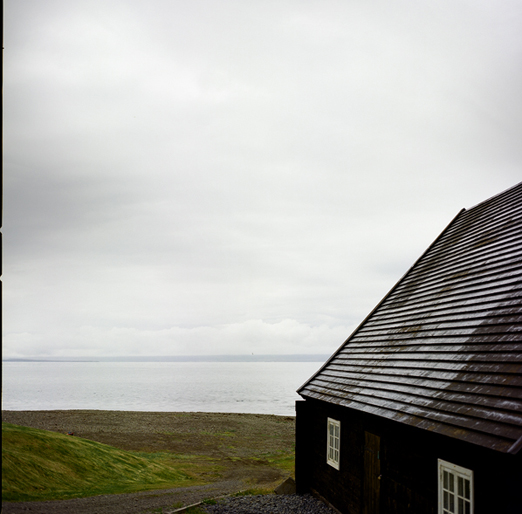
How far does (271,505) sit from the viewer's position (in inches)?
559

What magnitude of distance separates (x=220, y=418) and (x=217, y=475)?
30.4 meters

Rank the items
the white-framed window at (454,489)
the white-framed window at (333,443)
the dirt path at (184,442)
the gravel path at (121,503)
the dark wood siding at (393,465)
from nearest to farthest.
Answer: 1. the dark wood siding at (393,465)
2. the white-framed window at (454,489)
3. the white-framed window at (333,443)
4. the gravel path at (121,503)
5. the dirt path at (184,442)

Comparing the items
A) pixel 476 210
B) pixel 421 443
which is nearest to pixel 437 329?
pixel 421 443

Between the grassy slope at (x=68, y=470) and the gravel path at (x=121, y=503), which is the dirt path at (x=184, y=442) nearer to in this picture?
the gravel path at (x=121, y=503)

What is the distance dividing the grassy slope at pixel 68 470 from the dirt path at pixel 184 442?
1.58 meters

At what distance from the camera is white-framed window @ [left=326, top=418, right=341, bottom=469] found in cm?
1342

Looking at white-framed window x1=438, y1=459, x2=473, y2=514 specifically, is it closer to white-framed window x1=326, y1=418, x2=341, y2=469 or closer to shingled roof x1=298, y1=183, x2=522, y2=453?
shingled roof x1=298, y1=183, x2=522, y2=453

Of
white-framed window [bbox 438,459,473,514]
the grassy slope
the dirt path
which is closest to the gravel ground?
the dirt path

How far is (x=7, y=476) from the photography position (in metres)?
16.5

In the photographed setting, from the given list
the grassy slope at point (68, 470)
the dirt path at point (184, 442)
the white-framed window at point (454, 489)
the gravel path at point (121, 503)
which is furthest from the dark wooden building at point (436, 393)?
the grassy slope at point (68, 470)

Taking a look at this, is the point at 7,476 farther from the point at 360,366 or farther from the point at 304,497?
the point at 360,366

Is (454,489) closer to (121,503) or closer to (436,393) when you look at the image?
(436,393)

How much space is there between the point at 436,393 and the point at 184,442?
32.7 meters

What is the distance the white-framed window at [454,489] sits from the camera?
24.9 feet
